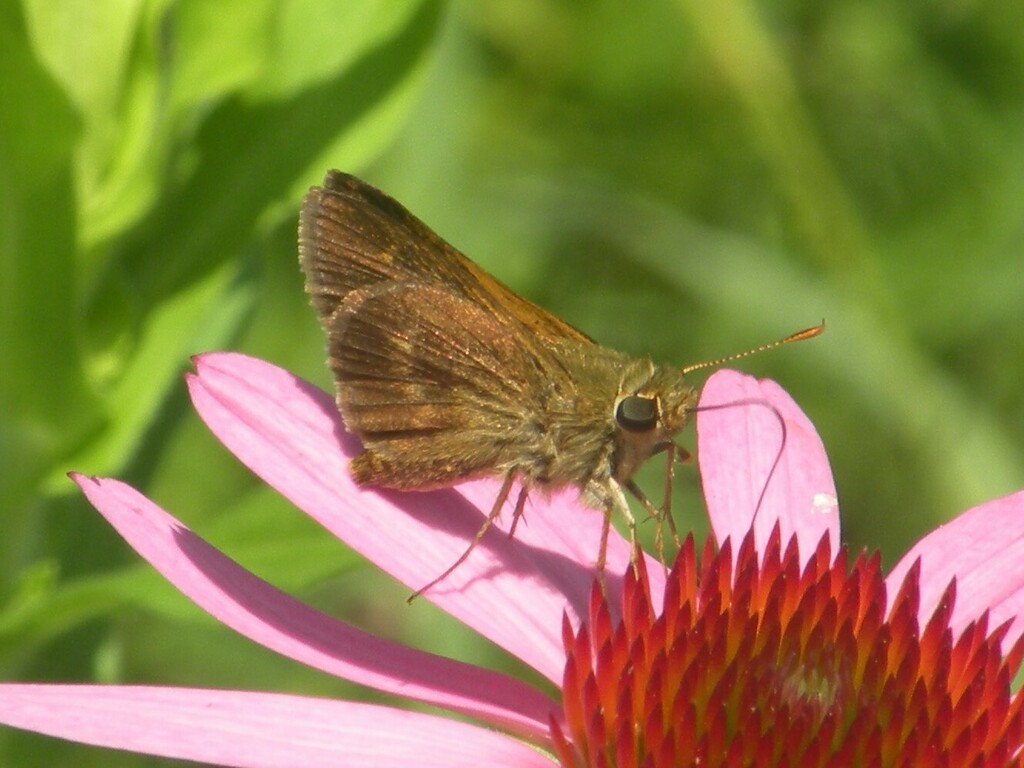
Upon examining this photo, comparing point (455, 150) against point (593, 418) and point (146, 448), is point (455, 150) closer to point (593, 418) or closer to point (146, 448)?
point (146, 448)

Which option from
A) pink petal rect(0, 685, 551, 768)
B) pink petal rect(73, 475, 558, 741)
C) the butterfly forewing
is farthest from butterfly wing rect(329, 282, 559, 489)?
pink petal rect(0, 685, 551, 768)

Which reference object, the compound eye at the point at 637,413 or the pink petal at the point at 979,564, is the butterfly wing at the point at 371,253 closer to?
the compound eye at the point at 637,413

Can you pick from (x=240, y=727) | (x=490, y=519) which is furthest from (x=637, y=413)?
(x=240, y=727)

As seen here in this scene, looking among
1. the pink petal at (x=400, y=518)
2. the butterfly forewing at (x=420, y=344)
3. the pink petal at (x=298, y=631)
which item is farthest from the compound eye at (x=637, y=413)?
the pink petal at (x=298, y=631)

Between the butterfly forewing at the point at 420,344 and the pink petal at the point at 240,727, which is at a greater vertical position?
the butterfly forewing at the point at 420,344

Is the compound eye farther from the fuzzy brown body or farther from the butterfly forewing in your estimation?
the butterfly forewing

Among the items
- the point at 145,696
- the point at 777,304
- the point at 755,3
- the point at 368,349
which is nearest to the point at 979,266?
the point at 777,304
